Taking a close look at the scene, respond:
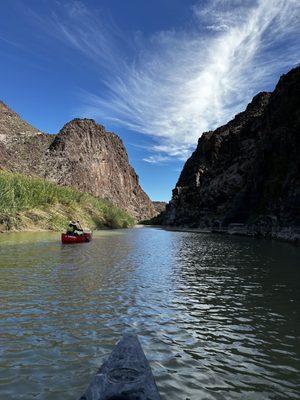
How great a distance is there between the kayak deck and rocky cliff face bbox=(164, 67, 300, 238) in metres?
45.7

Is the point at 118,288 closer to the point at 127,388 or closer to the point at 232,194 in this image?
the point at 127,388

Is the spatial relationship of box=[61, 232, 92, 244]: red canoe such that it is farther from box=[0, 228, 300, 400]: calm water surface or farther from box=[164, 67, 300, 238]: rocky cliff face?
box=[164, 67, 300, 238]: rocky cliff face

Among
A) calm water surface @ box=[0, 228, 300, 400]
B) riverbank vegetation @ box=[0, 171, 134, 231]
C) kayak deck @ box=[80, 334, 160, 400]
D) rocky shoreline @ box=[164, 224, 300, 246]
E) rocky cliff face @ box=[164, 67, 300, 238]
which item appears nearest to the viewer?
kayak deck @ box=[80, 334, 160, 400]

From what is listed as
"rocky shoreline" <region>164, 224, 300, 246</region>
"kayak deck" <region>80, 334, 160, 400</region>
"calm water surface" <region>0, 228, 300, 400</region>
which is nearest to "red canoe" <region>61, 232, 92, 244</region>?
"calm water surface" <region>0, 228, 300, 400</region>

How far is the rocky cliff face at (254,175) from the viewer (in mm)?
57969

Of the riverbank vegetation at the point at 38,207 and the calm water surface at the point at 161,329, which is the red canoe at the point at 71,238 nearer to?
the calm water surface at the point at 161,329

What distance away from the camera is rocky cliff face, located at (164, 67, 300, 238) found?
190ft

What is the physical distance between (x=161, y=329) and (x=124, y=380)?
599cm

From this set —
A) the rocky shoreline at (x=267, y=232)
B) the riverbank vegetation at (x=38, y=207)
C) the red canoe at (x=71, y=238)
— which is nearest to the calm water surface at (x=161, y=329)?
the red canoe at (x=71, y=238)

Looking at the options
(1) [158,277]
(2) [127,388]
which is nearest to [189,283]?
(1) [158,277]

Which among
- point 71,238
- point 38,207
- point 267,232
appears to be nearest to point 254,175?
point 267,232

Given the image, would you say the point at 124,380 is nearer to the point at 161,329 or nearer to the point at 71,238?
the point at 161,329

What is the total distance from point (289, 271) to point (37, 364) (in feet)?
59.2

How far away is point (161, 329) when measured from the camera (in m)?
11.3
